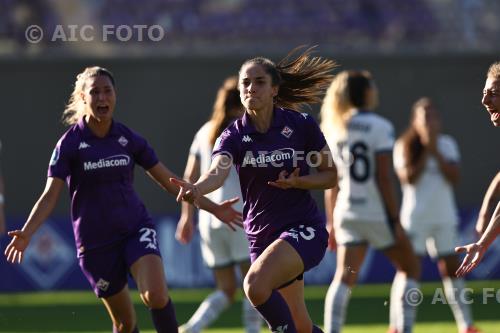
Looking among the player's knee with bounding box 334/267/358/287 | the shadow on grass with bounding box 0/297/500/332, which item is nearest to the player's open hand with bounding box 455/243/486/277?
the player's knee with bounding box 334/267/358/287

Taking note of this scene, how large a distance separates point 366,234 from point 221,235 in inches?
55.7

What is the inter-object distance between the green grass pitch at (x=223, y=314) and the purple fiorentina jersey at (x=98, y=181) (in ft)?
12.7

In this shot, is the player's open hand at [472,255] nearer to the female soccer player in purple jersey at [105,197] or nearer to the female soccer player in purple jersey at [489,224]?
the female soccer player in purple jersey at [489,224]

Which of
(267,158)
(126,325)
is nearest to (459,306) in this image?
(126,325)

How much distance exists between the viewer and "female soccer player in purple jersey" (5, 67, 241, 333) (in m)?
8.10

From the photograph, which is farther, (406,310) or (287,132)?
(406,310)

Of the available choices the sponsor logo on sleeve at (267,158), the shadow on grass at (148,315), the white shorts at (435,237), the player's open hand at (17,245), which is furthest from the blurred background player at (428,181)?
the player's open hand at (17,245)

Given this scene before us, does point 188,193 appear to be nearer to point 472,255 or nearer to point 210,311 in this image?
point 472,255

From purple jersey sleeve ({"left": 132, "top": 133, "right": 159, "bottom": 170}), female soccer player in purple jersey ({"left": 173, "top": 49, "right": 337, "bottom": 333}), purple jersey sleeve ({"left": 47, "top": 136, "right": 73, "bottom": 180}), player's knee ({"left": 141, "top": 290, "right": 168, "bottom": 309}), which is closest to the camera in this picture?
female soccer player in purple jersey ({"left": 173, "top": 49, "right": 337, "bottom": 333})

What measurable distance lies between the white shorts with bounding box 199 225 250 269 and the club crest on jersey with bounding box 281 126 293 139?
121 inches

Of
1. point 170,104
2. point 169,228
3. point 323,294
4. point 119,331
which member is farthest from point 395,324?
point 170,104

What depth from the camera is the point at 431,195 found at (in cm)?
1264

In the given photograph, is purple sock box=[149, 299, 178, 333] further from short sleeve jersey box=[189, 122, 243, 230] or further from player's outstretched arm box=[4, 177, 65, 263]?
short sleeve jersey box=[189, 122, 243, 230]

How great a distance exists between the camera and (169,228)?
59.4 feet
